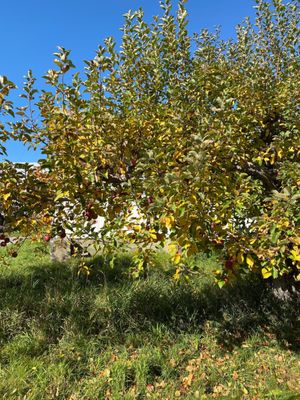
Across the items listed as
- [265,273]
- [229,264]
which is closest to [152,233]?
[229,264]

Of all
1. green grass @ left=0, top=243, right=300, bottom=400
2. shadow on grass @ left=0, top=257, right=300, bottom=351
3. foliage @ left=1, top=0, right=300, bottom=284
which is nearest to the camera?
foliage @ left=1, top=0, right=300, bottom=284

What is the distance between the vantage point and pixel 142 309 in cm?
562

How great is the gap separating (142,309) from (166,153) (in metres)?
2.91

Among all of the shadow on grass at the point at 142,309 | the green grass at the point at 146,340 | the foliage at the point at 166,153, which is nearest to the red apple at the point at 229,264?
the foliage at the point at 166,153

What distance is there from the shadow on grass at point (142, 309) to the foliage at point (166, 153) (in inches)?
67.5

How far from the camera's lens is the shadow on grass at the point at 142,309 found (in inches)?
Result: 200

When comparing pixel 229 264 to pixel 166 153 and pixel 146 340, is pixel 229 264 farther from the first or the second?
pixel 146 340

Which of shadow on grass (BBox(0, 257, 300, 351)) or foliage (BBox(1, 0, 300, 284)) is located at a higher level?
→ foliage (BBox(1, 0, 300, 284))

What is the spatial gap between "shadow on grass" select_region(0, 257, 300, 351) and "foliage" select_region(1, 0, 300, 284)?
5.63 feet

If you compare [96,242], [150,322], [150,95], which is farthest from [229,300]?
[150,95]

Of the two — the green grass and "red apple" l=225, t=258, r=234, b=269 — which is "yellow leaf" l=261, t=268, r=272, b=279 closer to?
"red apple" l=225, t=258, r=234, b=269

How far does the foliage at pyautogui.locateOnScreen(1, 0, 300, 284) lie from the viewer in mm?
3145

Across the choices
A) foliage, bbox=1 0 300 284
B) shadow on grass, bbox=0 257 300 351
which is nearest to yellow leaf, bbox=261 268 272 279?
foliage, bbox=1 0 300 284

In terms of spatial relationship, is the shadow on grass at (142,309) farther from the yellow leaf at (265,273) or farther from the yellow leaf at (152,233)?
the yellow leaf at (152,233)
